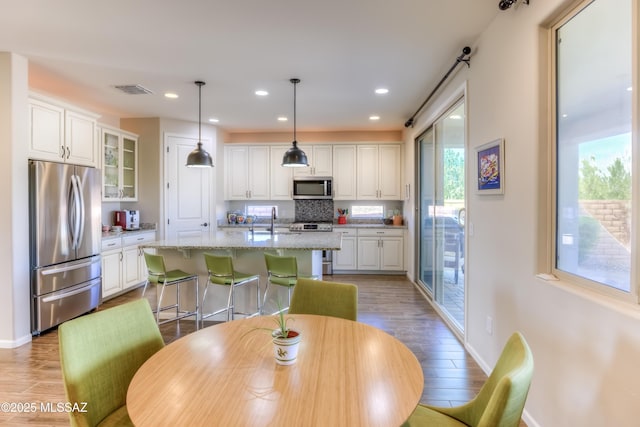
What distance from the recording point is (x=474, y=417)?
1.31 meters

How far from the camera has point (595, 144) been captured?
1.55 metres

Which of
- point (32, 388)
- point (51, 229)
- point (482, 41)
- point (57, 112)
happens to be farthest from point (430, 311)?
point (57, 112)

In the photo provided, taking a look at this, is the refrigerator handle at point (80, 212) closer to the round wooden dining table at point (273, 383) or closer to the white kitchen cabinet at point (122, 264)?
the white kitchen cabinet at point (122, 264)

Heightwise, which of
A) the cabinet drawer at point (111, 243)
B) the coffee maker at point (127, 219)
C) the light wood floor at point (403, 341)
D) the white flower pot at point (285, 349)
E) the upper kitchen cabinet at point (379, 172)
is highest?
the upper kitchen cabinet at point (379, 172)

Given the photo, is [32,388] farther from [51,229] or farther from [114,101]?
[114,101]

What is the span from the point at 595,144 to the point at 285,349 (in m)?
1.66

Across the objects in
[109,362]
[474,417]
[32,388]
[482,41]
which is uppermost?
[482,41]

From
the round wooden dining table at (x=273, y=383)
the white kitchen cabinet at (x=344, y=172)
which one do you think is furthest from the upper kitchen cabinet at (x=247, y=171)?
the round wooden dining table at (x=273, y=383)

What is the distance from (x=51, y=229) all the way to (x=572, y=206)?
4291 mm

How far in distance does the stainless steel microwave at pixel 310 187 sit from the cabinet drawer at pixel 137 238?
8.09 feet

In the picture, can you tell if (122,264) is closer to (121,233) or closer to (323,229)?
(121,233)

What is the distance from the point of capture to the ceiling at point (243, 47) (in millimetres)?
2303

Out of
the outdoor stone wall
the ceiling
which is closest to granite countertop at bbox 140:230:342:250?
the ceiling

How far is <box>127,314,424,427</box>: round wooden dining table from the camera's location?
928 millimetres
